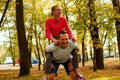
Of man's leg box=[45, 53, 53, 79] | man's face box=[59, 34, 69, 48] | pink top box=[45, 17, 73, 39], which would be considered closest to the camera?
man's face box=[59, 34, 69, 48]

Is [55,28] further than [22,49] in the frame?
No

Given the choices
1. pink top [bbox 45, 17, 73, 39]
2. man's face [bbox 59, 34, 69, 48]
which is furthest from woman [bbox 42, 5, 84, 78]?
man's face [bbox 59, 34, 69, 48]

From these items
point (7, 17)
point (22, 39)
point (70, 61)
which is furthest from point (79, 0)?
point (70, 61)

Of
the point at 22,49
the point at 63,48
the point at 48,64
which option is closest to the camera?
the point at 63,48

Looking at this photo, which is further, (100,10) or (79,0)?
(79,0)

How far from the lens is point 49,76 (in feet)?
26.2

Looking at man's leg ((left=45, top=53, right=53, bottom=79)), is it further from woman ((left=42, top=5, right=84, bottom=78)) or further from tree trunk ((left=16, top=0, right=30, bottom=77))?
tree trunk ((left=16, top=0, right=30, bottom=77))

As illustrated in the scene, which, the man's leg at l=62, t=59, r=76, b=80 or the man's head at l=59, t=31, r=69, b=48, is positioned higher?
the man's head at l=59, t=31, r=69, b=48

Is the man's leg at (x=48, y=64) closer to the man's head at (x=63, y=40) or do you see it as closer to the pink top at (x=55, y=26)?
the man's head at (x=63, y=40)

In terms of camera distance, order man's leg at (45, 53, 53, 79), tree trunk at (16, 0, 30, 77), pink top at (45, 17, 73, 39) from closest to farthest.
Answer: man's leg at (45, 53, 53, 79) → pink top at (45, 17, 73, 39) → tree trunk at (16, 0, 30, 77)

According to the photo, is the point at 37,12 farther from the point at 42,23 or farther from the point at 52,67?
the point at 52,67

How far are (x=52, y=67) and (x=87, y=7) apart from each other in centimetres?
1683

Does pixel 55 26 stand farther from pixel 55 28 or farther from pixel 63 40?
pixel 63 40

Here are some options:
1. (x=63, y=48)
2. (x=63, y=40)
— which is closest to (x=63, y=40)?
(x=63, y=40)
